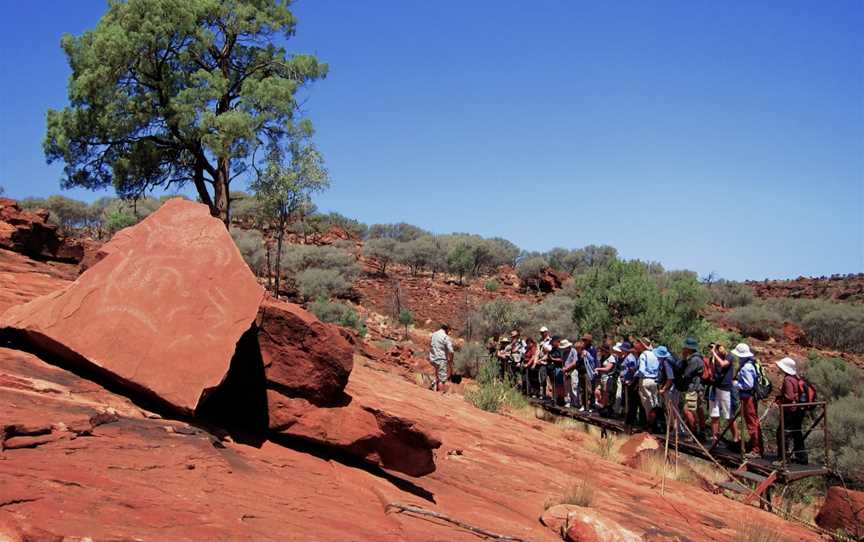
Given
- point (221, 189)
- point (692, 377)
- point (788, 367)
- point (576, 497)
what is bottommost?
point (576, 497)

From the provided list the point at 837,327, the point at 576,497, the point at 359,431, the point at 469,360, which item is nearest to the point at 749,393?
the point at 576,497

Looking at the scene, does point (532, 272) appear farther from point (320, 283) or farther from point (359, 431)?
point (359, 431)

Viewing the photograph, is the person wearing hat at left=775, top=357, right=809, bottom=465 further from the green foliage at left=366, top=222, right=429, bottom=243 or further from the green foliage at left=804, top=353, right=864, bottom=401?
the green foliage at left=366, top=222, right=429, bottom=243

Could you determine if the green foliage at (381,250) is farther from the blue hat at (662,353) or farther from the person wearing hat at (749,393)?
the person wearing hat at (749,393)

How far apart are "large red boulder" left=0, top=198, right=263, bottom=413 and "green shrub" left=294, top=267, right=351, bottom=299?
26.1m

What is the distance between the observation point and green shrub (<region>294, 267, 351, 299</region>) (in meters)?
32.6

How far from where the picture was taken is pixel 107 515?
3.21 metres

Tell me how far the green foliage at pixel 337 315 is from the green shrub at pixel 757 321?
26.0 m

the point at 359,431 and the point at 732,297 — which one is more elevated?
the point at 732,297

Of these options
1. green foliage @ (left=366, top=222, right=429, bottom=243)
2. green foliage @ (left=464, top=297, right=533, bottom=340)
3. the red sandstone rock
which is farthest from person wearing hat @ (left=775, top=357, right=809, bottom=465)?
green foliage @ (left=366, top=222, right=429, bottom=243)

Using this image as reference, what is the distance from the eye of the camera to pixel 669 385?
1159 centimetres

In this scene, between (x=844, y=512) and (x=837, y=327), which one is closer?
(x=844, y=512)

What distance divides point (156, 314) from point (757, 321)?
4166 cm

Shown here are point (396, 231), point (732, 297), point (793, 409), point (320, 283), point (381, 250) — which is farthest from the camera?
point (396, 231)
